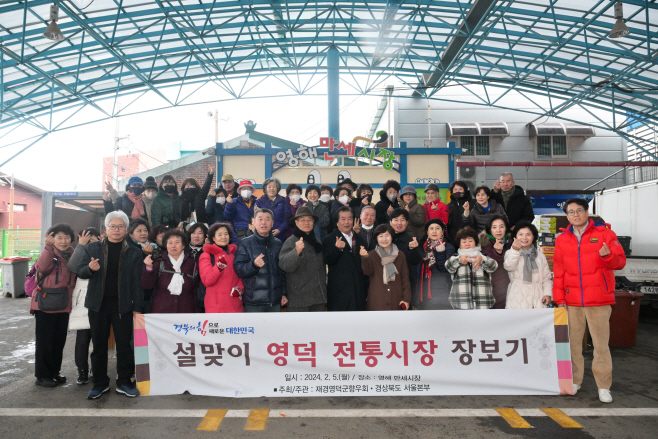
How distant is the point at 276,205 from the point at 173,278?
77.2 inches

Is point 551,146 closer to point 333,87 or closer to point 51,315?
point 333,87

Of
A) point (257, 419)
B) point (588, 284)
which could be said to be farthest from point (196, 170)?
point (588, 284)

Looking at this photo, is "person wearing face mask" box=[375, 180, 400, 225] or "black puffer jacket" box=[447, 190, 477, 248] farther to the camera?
"person wearing face mask" box=[375, 180, 400, 225]

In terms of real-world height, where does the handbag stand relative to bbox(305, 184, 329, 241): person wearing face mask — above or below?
below

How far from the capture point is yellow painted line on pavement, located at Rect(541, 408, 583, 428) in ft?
11.3

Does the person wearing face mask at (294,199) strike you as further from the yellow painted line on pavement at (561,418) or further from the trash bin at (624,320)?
the trash bin at (624,320)

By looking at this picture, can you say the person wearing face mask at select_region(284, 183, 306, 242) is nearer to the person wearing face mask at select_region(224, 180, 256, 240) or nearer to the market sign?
the person wearing face mask at select_region(224, 180, 256, 240)

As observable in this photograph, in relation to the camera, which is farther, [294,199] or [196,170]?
[196,170]

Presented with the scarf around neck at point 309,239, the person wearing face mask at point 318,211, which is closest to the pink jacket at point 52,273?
the scarf around neck at point 309,239

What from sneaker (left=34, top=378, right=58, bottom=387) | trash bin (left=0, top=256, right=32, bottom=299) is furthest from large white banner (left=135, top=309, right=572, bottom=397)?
trash bin (left=0, top=256, right=32, bottom=299)

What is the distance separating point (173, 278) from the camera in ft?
14.4

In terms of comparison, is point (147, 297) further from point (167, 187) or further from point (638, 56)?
point (638, 56)

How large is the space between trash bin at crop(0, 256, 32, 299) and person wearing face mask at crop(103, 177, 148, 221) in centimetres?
704

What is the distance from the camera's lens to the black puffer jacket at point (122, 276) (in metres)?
4.11
